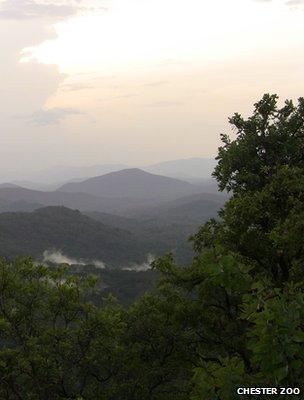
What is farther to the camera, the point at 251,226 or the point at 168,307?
the point at 168,307

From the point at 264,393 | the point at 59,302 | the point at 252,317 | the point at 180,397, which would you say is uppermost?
the point at 252,317

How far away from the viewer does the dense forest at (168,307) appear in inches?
675

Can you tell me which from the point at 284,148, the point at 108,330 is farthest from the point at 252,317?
the point at 284,148

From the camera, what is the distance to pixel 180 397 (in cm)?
1823

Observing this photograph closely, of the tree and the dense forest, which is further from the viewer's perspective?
the dense forest

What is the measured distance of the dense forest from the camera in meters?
17.1

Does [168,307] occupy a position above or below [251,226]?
below

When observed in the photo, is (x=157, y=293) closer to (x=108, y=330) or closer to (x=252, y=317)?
(x=108, y=330)

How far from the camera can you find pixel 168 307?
1992 cm

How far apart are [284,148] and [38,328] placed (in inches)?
555

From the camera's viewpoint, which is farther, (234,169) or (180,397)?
(234,169)

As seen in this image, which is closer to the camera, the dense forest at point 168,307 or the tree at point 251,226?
the tree at point 251,226

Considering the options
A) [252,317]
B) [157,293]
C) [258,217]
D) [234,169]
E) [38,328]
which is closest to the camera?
[252,317]

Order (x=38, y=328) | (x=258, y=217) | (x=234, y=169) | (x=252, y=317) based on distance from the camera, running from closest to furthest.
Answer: (x=252, y=317) < (x=258, y=217) < (x=38, y=328) < (x=234, y=169)
